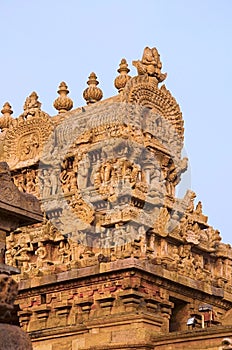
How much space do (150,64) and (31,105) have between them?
4353 millimetres

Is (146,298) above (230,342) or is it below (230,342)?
above

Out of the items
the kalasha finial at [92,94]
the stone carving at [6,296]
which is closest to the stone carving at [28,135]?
the kalasha finial at [92,94]

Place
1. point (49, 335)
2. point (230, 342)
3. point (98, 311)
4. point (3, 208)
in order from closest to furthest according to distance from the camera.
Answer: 1. point (3, 208)
2. point (230, 342)
3. point (49, 335)
4. point (98, 311)

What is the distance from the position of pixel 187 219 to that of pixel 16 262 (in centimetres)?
553

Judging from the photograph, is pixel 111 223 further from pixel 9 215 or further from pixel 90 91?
pixel 9 215

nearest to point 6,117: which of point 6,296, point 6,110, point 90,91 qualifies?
point 6,110

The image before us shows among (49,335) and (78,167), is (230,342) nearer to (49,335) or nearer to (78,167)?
(49,335)

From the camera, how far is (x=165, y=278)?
22.7 metres

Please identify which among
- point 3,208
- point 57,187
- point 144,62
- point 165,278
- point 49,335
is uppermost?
point 144,62

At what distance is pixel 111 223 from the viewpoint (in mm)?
23000

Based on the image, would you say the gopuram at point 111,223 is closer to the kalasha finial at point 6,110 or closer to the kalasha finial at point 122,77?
the kalasha finial at point 122,77

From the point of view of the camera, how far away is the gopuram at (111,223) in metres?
22.3

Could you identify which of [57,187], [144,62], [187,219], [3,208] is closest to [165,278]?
[187,219]

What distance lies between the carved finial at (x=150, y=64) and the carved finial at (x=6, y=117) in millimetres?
5493
